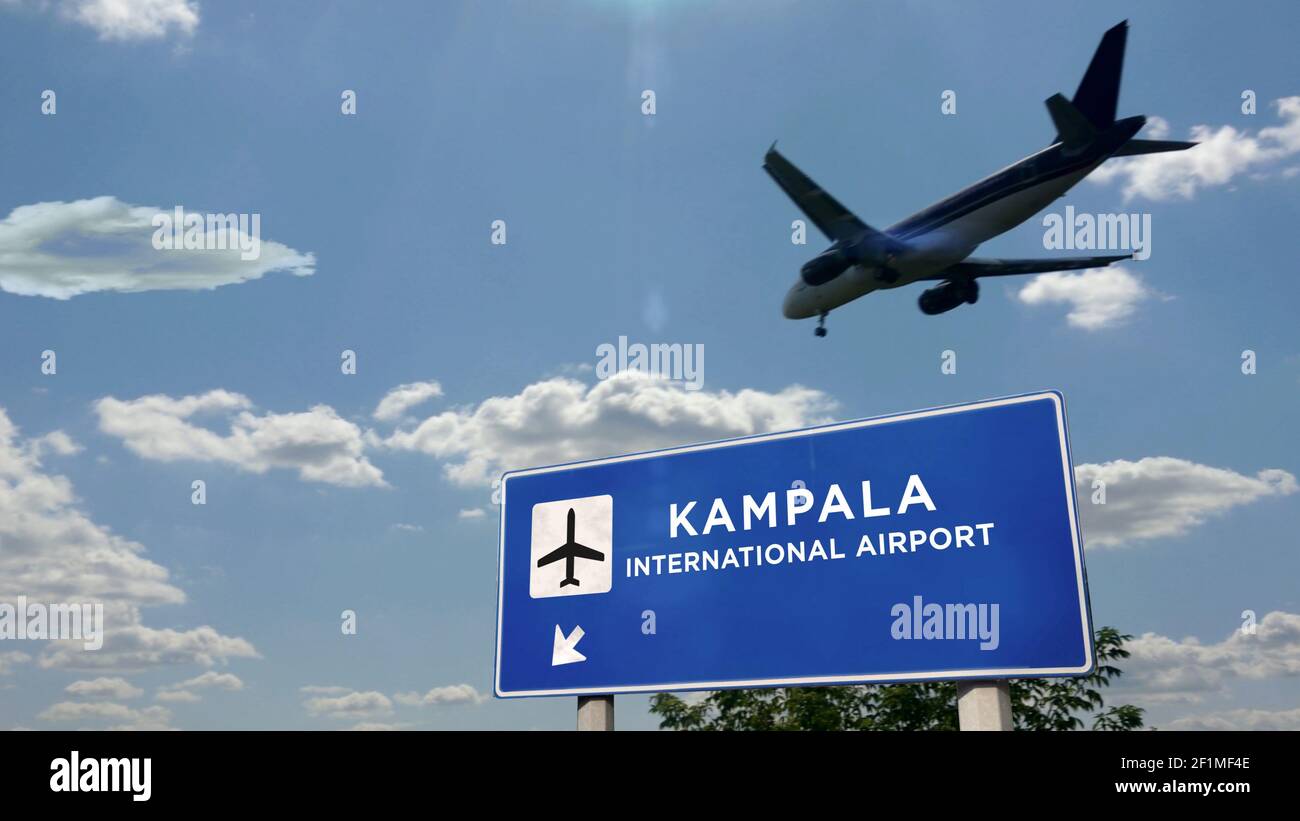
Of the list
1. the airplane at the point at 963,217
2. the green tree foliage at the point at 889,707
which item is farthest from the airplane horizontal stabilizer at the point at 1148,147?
the green tree foliage at the point at 889,707

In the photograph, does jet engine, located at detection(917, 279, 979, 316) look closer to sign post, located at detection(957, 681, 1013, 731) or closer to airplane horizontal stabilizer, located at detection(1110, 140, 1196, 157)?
airplane horizontal stabilizer, located at detection(1110, 140, 1196, 157)

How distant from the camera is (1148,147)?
151 feet

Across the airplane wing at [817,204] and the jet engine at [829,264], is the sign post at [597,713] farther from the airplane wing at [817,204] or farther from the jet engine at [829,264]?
the jet engine at [829,264]

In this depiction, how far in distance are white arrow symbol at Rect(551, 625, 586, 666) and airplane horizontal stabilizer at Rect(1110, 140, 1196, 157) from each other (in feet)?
135

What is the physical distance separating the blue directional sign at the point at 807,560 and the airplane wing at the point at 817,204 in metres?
34.4

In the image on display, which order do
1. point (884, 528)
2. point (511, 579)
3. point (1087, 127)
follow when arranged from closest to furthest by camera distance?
point (884, 528) < point (511, 579) < point (1087, 127)

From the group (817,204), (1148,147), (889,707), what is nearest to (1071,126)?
(1148,147)

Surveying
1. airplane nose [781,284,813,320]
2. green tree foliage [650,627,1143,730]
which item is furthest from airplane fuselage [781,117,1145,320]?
green tree foliage [650,627,1143,730]

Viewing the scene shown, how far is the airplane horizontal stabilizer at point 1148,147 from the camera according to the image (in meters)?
45.6

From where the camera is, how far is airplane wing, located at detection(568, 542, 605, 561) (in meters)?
12.6
